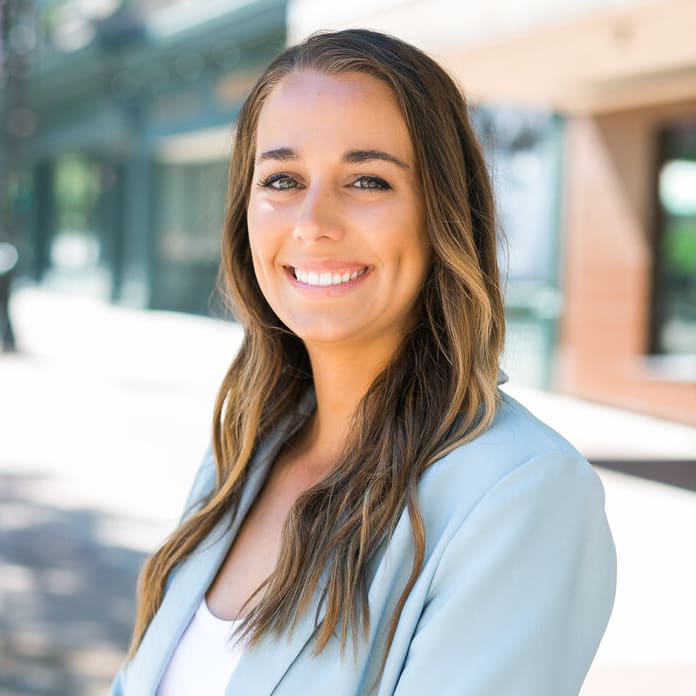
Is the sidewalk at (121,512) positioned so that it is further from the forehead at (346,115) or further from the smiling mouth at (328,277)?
the forehead at (346,115)

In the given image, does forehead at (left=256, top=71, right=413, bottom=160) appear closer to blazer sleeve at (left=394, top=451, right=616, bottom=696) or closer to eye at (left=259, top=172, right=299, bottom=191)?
eye at (left=259, top=172, right=299, bottom=191)

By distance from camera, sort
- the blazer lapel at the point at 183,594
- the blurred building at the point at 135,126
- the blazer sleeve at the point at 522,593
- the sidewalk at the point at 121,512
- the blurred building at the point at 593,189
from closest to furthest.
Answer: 1. the blazer sleeve at the point at 522,593
2. the blazer lapel at the point at 183,594
3. the sidewalk at the point at 121,512
4. the blurred building at the point at 593,189
5. the blurred building at the point at 135,126

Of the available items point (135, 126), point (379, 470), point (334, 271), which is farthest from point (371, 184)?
point (135, 126)

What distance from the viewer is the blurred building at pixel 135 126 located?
17.5m

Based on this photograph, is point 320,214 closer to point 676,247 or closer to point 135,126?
point 676,247

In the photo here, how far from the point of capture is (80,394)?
12023mm

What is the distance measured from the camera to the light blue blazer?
59.5 inches

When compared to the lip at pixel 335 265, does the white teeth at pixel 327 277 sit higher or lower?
lower

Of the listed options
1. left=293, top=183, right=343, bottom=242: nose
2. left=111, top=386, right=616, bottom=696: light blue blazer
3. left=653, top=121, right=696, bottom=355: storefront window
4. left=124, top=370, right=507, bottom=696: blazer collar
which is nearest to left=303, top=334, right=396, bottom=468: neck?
left=124, top=370, right=507, bottom=696: blazer collar

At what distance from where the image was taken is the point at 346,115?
188 centimetres

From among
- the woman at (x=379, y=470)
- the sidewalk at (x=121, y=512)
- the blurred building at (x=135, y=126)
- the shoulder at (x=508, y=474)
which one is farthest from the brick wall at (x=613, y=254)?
the shoulder at (x=508, y=474)

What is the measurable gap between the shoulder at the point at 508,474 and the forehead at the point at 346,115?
20.3 inches

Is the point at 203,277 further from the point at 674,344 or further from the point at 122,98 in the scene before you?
the point at 674,344

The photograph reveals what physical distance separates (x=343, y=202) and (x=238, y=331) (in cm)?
1568
